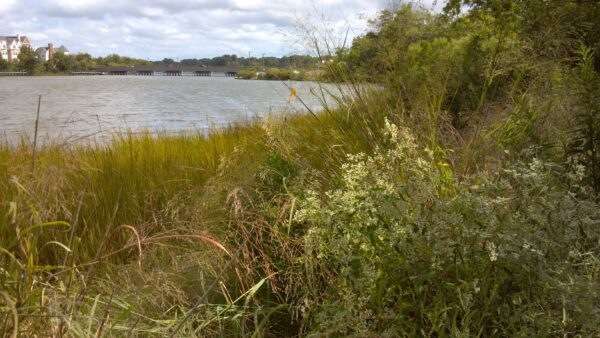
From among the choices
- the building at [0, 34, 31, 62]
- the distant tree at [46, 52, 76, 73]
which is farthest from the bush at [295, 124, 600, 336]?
the distant tree at [46, 52, 76, 73]

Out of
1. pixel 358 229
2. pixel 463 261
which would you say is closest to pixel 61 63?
pixel 358 229

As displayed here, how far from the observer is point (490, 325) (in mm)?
1578

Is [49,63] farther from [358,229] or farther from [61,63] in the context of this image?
[358,229]

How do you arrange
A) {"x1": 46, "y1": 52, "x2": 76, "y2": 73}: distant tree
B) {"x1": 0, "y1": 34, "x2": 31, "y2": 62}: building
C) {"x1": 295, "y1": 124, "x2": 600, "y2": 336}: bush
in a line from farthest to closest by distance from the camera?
{"x1": 46, "y1": 52, "x2": 76, "y2": 73}: distant tree < {"x1": 0, "y1": 34, "x2": 31, "y2": 62}: building < {"x1": 295, "y1": 124, "x2": 600, "y2": 336}: bush

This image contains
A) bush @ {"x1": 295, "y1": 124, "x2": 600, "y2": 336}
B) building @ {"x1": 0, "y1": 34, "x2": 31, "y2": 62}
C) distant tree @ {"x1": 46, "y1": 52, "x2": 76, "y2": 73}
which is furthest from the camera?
distant tree @ {"x1": 46, "y1": 52, "x2": 76, "y2": 73}

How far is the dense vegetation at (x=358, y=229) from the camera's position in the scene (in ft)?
4.65

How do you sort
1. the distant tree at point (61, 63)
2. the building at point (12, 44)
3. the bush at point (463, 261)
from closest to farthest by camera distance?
the bush at point (463, 261) → the building at point (12, 44) → the distant tree at point (61, 63)

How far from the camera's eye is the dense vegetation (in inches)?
55.7

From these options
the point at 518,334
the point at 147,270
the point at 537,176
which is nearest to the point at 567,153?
the point at 537,176

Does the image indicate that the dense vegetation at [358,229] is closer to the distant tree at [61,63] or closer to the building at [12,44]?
the building at [12,44]

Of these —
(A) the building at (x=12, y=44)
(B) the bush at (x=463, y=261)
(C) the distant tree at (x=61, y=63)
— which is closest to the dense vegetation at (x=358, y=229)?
(B) the bush at (x=463, y=261)

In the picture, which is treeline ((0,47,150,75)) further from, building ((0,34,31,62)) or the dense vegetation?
the dense vegetation

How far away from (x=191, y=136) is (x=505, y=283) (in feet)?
14.9

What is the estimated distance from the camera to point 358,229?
162 cm
